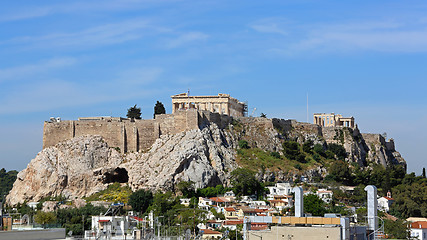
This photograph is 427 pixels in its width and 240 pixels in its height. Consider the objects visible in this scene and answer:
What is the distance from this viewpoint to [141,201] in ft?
234

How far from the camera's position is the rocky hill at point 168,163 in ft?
243

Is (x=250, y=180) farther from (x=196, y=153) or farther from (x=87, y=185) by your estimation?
(x=87, y=185)

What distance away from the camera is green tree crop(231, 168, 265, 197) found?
75.2 m

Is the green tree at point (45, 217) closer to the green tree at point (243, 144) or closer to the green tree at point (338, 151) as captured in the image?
the green tree at point (243, 144)

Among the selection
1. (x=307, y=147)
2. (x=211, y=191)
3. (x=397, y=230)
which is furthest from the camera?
(x=307, y=147)

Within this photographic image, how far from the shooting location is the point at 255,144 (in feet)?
276

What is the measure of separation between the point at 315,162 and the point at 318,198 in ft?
43.3

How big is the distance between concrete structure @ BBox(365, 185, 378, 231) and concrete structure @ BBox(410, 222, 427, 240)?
32.4 meters

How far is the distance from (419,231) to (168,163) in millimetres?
22914

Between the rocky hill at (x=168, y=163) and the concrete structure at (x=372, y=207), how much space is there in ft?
137

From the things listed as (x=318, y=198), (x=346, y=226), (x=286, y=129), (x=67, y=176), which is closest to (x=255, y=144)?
(x=286, y=129)

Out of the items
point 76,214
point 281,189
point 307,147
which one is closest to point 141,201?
point 76,214

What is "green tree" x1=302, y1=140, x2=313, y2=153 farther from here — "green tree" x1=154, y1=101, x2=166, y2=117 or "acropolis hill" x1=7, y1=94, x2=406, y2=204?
"green tree" x1=154, y1=101, x2=166, y2=117

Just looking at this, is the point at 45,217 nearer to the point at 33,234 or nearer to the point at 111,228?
the point at 111,228
